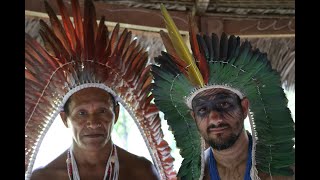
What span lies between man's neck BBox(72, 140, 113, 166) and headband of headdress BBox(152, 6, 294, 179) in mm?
346

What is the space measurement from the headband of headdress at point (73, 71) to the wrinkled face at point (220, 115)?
235mm

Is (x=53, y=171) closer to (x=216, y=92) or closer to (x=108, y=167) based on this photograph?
(x=108, y=167)

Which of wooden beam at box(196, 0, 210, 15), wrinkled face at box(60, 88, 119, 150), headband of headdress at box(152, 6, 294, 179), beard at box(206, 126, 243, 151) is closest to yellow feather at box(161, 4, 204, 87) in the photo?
headband of headdress at box(152, 6, 294, 179)

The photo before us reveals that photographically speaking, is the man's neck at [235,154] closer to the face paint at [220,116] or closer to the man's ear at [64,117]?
the face paint at [220,116]

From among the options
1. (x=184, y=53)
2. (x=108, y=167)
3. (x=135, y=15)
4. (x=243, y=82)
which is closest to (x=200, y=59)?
(x=184, y=53)

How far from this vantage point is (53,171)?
230 cm

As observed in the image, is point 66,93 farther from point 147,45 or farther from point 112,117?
point 147,45

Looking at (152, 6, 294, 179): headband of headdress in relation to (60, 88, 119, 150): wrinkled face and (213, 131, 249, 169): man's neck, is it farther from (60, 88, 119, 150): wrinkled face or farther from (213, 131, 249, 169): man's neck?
(60, 88, 119, 150): wrinkled face

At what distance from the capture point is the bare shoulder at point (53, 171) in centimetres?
229

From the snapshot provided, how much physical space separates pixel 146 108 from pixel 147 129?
0.09 metres
